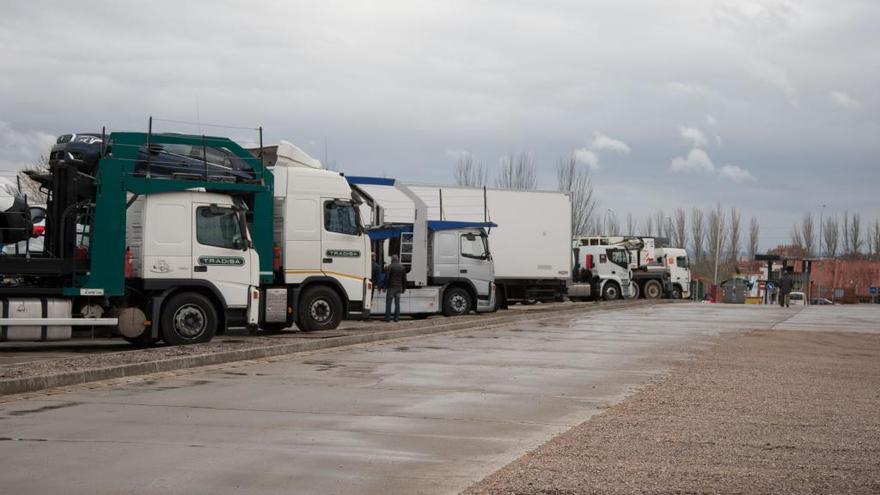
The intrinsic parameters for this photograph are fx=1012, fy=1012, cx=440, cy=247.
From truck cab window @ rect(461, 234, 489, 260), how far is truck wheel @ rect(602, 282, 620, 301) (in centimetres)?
1891

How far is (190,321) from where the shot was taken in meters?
17.2

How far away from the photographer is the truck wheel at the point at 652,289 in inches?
1938

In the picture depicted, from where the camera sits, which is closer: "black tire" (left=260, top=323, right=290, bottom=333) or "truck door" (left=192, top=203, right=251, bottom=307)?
"truck door" (left=192, top=203, right=251, bottom=307)

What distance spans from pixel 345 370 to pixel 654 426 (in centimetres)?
597

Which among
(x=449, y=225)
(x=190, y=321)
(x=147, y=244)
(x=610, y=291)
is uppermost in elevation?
(x=449, y=225)

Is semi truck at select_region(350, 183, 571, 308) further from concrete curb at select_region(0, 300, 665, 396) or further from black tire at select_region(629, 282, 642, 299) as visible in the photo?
black tire at select_region(629, 282, 642, 299)

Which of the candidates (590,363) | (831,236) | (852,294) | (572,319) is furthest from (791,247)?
(590,363)

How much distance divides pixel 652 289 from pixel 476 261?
2290 centimetres

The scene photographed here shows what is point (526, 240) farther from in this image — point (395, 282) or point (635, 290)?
point (635, 290)

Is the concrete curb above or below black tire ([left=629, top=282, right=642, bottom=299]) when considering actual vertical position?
below

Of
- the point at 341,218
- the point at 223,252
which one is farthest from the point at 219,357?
the point at 341,218

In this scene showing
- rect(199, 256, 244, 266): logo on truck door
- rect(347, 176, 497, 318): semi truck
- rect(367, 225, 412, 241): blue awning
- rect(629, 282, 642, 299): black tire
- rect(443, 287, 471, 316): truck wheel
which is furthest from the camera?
rect(629, 282, 642, 299): black tire

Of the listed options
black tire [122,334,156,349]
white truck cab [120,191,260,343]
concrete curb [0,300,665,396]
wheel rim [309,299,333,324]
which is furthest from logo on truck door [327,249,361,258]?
black tire [122,334,156,349]

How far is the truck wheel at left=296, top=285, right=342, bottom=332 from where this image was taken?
2027cm
